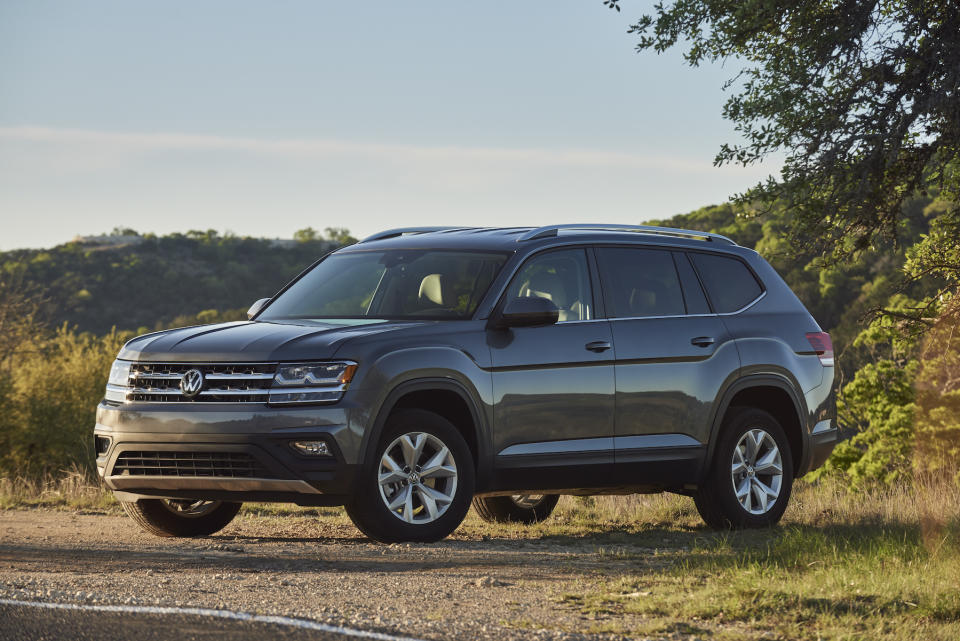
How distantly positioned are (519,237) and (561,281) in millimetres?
407

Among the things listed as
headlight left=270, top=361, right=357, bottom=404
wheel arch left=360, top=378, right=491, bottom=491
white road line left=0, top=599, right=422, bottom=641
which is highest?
headlight left=270, top=361, right=357, bottom=404

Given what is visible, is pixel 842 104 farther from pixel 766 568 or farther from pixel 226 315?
pixel 226 315

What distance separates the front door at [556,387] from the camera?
8.24 metres

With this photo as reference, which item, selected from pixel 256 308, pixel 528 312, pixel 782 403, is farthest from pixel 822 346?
pixel 256 308

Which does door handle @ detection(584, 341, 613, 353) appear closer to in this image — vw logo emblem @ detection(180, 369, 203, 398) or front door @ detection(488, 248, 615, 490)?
front door @ detection(488, 248, 615, 490)

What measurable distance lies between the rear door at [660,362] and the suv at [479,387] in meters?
0.01

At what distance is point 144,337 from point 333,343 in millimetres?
1465

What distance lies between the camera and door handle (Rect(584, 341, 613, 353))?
28.2 ft

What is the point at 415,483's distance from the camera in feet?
25.9

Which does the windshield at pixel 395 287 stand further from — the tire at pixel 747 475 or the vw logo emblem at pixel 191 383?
the tire at pixel 747 475

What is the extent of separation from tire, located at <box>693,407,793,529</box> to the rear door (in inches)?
9.3

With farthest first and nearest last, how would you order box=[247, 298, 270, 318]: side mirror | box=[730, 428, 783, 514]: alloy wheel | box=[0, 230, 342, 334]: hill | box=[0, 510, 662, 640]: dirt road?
box=[0, 230, 342, 334]: hill, box=[730, 428, 783, 514]: alloy wheel, box=[247, 298, 270, 318]: side mirror, box=[0, 510, 662, 640]: dirt road

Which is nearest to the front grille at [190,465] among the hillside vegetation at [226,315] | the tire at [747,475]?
the tire at [747,475]

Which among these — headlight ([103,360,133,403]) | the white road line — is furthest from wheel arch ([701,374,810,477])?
the white road line
